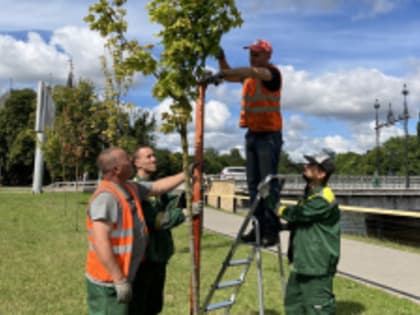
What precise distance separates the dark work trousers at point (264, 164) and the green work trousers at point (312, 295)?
0.55m

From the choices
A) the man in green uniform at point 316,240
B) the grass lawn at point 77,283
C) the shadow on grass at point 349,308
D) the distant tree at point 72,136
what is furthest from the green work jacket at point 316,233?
the distant tree at point 72,136

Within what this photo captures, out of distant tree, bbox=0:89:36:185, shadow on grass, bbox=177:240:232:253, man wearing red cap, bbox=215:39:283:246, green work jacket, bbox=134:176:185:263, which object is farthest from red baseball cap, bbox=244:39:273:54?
distant tree, bbox=0:89:36:185

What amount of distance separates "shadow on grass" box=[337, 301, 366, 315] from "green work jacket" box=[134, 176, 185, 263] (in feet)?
9.75

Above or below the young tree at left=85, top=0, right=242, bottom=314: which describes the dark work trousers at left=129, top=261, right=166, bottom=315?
below

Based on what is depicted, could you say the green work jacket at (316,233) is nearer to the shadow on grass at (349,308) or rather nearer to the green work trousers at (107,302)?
the green work trousers at (107,302)

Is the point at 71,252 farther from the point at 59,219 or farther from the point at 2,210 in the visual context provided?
the point at 2,210

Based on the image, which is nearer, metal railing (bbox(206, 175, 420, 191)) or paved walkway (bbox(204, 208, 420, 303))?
paved walkway (bbox(204, 208, 420, 303))

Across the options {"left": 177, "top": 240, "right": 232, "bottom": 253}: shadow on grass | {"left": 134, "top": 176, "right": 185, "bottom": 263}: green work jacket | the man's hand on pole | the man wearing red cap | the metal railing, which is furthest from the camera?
the metal railing

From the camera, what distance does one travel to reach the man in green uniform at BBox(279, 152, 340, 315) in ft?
12.9

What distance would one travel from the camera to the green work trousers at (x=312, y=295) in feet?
13.0

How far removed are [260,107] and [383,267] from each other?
597cm

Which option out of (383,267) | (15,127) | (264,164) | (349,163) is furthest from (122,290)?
(349,163)

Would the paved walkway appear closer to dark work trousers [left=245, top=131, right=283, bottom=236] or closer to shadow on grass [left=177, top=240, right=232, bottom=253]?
shadow on grass [left=177, top=240, right=232, bottom=253]

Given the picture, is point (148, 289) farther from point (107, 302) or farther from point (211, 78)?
point (211, 78)
